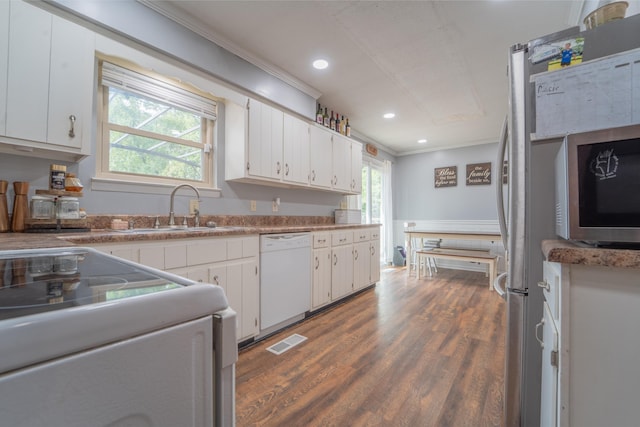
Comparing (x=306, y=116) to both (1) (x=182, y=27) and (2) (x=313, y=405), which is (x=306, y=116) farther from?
(2) (x=313, y=405)

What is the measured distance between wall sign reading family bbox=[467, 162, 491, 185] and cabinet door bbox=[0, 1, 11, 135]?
6.00 meters

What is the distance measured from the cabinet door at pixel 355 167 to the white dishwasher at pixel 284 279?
5.06ft

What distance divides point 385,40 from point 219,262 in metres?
2.27

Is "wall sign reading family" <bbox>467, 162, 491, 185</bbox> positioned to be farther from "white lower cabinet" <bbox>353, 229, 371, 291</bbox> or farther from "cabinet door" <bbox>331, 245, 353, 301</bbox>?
"cabinet door" <bbox>331, 245, 353, 301</bbox>

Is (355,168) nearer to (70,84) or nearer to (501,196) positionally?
(501,196)

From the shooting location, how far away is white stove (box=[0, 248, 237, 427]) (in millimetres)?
301

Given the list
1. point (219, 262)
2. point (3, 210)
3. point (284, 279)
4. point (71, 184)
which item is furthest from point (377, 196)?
A: point (3, 210)

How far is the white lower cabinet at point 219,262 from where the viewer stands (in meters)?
1.58

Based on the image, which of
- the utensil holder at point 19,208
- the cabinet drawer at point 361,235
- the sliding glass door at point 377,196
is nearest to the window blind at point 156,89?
the utensil holder at point 19,208

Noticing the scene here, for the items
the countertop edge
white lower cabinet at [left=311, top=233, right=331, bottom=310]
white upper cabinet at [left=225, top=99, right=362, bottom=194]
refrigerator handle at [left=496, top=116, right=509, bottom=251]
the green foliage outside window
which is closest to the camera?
the countertop edge

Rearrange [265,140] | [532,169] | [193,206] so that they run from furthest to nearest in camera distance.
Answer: [265,140] → [193,206] → [532,169]

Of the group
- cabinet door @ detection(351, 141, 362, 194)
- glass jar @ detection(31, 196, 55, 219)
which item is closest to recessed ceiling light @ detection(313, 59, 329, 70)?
cabinet door @ detection(351, 141, 362, 194)

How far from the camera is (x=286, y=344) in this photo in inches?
85.9

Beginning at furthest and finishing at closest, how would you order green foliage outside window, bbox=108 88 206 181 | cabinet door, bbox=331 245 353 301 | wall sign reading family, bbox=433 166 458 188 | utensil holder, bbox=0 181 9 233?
wall sign reading family, bbox=433 166 458 188 → cabinet door, bbox=331 245 353 301 → green foliage outside window, bbox=108 88 206 181 → utensil holder, bbox=0 181 9 233
